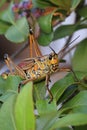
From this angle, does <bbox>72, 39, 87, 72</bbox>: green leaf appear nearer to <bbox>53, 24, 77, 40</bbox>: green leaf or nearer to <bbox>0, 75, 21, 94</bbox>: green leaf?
<bbox>53, 24, 77, 40</bbox>: green leaf

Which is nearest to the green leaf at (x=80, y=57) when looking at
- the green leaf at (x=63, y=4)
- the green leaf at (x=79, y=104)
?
the green leaf at (x=63, y=4)

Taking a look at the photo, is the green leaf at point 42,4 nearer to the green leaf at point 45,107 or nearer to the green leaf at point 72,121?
the green leaf at point 45,107

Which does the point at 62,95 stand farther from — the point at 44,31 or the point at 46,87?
the point at 44,31

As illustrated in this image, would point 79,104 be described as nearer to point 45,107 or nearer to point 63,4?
point 45,107

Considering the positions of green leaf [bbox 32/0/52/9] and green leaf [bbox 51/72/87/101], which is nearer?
green leaf [bbox 51/72/87/101]

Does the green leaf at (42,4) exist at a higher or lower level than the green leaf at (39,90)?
higher

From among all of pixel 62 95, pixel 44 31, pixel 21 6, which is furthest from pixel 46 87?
pixel 21 6

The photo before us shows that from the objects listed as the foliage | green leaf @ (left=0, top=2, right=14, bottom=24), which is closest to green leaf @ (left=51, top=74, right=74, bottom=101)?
the foliage

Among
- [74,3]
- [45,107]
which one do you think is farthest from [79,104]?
[74,3]

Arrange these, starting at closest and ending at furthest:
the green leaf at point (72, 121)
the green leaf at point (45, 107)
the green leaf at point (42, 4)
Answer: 1. the green leaf at point (72, 121)
2. the green leaf at point (45, 107)
3. the green leaf at point (42, 4)
